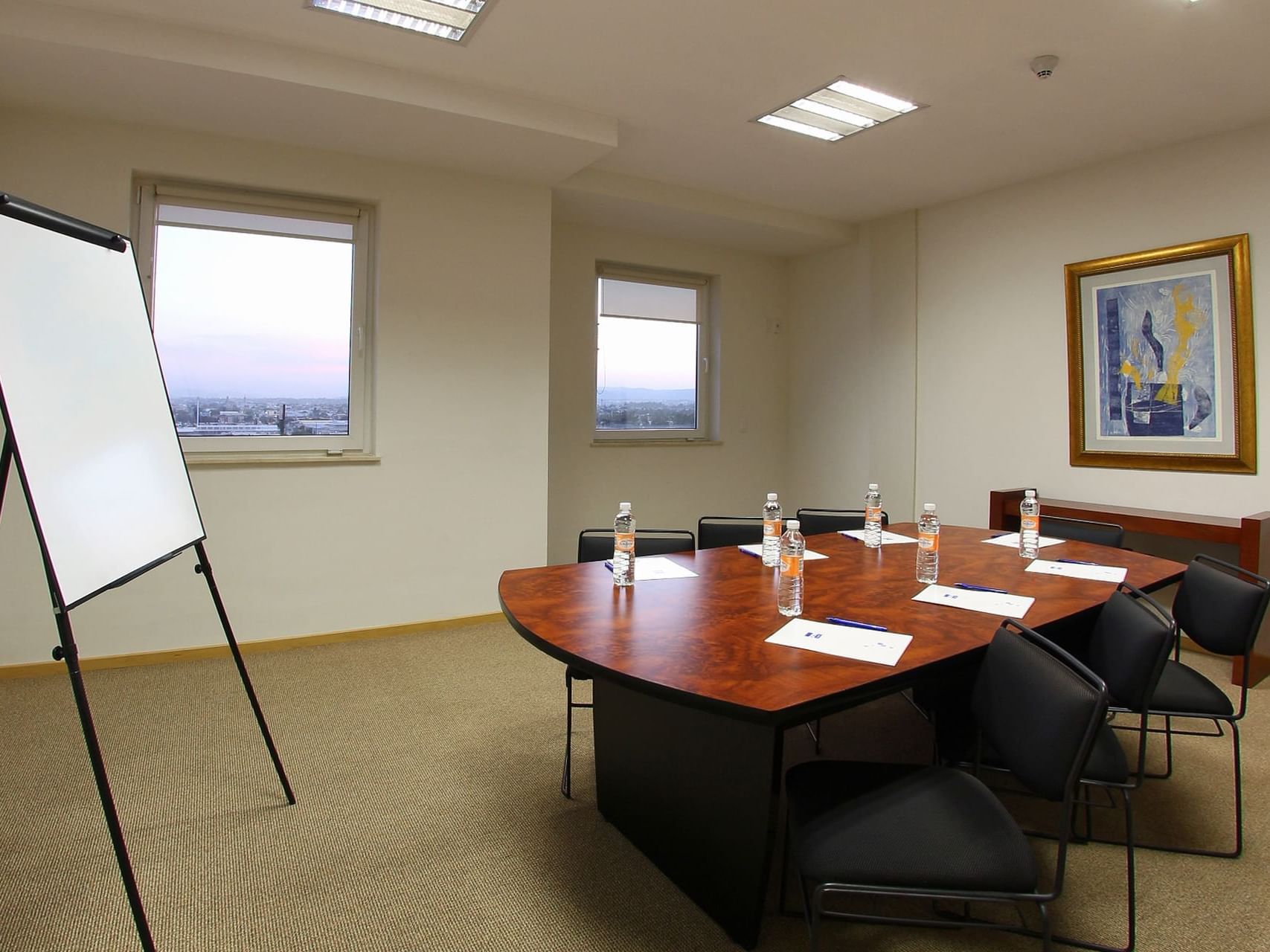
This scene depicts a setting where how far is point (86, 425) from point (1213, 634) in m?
3.37

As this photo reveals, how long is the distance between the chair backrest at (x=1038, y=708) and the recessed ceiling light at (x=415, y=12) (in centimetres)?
290

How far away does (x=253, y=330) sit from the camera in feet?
13.0

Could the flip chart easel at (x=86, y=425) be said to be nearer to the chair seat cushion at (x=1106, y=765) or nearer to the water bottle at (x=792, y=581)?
the water bottle at (x=792, y=581)

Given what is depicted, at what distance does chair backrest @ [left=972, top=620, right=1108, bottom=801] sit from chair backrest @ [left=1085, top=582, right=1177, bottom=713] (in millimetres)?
325

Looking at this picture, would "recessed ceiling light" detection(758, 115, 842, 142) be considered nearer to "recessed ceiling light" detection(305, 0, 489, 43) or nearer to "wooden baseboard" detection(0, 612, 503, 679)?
"recessed ceiling light" detection(305, 0, 489, 43)

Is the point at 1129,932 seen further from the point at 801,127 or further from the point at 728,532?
the point at 801,127

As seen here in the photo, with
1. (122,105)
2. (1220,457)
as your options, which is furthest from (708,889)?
(122,105)

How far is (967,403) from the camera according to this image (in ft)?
16.6

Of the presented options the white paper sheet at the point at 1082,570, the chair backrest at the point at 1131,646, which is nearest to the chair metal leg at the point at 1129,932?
the chair backrest at the point at 1131,646

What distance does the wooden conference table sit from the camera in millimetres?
1458

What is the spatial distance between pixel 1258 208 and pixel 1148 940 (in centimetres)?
377

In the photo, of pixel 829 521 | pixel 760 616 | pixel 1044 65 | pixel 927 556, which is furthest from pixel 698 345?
pixel 760 616

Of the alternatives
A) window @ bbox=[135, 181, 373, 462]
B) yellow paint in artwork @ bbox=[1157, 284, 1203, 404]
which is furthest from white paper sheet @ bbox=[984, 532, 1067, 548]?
window @ bbox=[135, 181, 373, 462]

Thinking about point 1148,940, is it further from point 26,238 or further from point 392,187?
point 392,187
